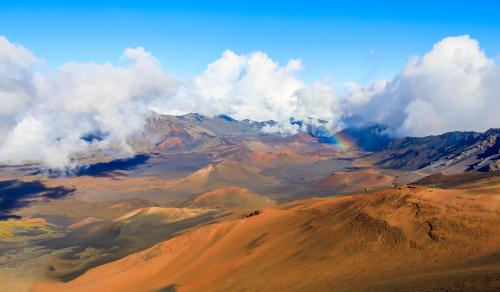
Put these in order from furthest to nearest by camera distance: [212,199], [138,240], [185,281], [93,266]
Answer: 1. [212,199]
2. [138,240]
3. [93,266]
4. [185,281]

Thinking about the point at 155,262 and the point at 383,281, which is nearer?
the point at 383,281

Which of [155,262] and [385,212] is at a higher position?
[385,212]

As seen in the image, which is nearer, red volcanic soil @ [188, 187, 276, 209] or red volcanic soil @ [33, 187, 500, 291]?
red volcanic soil @ [33, 187, 500, 291]

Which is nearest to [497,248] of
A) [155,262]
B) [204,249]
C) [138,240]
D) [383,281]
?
[383,281]

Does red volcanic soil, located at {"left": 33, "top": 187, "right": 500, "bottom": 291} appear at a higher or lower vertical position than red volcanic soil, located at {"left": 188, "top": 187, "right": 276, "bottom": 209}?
lower

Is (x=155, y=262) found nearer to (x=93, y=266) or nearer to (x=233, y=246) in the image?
(x=233, y=246)
